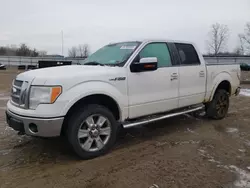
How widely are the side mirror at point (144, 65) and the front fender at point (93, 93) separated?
1.43ft

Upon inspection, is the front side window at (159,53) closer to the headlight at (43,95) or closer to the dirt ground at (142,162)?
the dirt ground at (142,162)

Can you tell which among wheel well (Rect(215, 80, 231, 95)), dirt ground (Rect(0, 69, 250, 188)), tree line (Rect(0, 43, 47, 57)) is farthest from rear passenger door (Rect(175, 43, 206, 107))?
tree line (Rect(0, 43, 47, 57))

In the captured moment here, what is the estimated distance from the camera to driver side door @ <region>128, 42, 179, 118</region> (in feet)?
14.0

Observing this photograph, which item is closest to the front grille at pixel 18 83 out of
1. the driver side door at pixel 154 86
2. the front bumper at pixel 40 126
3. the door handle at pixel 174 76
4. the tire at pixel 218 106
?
the front bumper at pixel 40 126

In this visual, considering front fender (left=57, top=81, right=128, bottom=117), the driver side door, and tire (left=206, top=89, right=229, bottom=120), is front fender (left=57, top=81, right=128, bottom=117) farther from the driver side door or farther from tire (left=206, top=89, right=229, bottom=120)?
tire (left=206, top=89, right=229, bottom=120)

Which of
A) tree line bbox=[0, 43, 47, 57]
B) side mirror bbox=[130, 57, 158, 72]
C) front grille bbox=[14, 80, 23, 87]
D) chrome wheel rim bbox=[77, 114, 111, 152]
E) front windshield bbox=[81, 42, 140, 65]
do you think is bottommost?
chrome wheel rim bbox=[77, 114, 111, 152]

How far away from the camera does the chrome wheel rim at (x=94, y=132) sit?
3715mm

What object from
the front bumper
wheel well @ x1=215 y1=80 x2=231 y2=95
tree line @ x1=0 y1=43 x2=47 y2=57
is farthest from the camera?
tree line @ x1=0 y1=43 x2=47 y2=57

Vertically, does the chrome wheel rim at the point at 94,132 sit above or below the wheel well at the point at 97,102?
below

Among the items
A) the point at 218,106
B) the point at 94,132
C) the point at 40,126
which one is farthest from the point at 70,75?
the point at 218,106

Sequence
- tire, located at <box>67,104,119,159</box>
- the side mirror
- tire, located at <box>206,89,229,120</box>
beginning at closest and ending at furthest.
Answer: tire, located at <box>67,104,119,159</box> < the side mirror < tire, located at <box>206,89,229,120</box>

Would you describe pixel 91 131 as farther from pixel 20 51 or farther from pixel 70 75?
pixel 20 51

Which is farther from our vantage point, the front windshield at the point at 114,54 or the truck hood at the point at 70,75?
the front windshield at the point at 114,54

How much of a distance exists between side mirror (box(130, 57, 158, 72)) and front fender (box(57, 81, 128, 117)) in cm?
44
